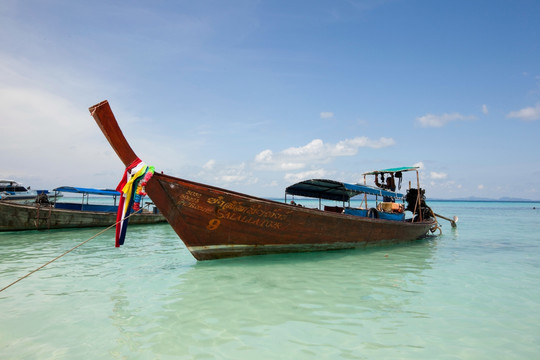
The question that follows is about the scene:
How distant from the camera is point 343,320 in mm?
4340

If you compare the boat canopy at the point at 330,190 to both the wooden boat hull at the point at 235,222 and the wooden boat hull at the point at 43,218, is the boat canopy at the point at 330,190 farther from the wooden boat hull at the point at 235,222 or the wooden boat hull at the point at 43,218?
the wooden boat hull at the point at 43,218

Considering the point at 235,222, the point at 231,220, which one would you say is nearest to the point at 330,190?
the point at 235,222

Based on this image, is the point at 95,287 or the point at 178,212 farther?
the point at 178,212

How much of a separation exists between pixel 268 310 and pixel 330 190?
26.7 ft

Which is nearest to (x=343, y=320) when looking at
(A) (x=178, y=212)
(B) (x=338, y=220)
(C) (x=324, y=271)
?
(C) (x=324, y=271)

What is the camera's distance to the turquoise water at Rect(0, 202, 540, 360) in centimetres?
357

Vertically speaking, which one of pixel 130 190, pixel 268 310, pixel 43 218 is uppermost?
pixel 130 190

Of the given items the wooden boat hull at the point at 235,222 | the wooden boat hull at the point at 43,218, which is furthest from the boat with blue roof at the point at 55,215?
the wooden boat hull at the point at 235,222

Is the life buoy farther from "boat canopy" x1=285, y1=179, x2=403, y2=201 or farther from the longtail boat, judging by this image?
the longtail boat

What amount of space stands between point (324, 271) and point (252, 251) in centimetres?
207

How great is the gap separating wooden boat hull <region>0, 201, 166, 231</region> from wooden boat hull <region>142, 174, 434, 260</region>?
40.6 ft

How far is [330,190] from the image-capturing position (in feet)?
40.2

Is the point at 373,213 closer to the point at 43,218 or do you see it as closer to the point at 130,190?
the point at 130,190

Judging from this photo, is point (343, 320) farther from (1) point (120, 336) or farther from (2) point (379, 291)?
(1) point (120, 336)
